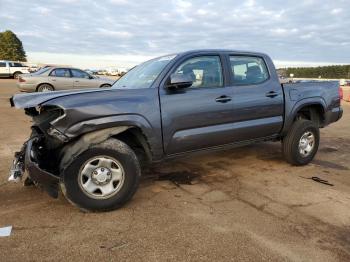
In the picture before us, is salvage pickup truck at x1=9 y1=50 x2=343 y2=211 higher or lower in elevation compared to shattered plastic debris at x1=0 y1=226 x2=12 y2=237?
higher

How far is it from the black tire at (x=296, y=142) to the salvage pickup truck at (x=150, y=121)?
2cm

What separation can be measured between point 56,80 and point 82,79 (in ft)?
4.01

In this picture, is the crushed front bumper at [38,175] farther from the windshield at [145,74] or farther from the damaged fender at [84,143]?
the windshield at [145,74]

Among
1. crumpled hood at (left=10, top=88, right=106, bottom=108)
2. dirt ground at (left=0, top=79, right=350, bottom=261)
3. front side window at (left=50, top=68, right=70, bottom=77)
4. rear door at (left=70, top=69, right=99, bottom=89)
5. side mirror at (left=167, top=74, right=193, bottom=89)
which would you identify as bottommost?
dirt ground at (left=0, top=79, right=350, bottom=261)

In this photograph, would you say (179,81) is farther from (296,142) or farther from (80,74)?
(80,74)

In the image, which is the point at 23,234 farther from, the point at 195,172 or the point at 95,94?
the point at 195,172

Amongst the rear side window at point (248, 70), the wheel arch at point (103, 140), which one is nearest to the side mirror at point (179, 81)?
the wheel arch at point (103, 140)

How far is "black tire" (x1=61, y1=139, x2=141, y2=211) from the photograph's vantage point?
3826 millimetres

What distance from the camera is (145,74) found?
197 inches

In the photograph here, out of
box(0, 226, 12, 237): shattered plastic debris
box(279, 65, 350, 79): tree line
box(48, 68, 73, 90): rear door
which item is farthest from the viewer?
box(279, 65, 350, 79): tree line

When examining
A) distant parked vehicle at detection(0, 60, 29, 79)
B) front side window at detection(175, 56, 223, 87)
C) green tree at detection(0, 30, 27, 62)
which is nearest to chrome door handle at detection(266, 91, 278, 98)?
front side window at detection(175, 56, 223, 87)

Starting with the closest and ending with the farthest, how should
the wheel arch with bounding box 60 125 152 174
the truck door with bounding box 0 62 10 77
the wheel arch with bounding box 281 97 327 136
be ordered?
the wheel arch with bounding box 60 125 152 174
the wheel arch with bounding box 281 97 327 136
the truck door with bounding box 0 62 10 77

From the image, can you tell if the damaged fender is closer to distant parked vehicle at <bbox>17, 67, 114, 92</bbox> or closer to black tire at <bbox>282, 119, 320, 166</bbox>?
black tire at <bbox>282, 119, 320, 166</bbox>

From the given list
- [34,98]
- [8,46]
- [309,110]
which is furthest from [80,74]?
[8,46]
